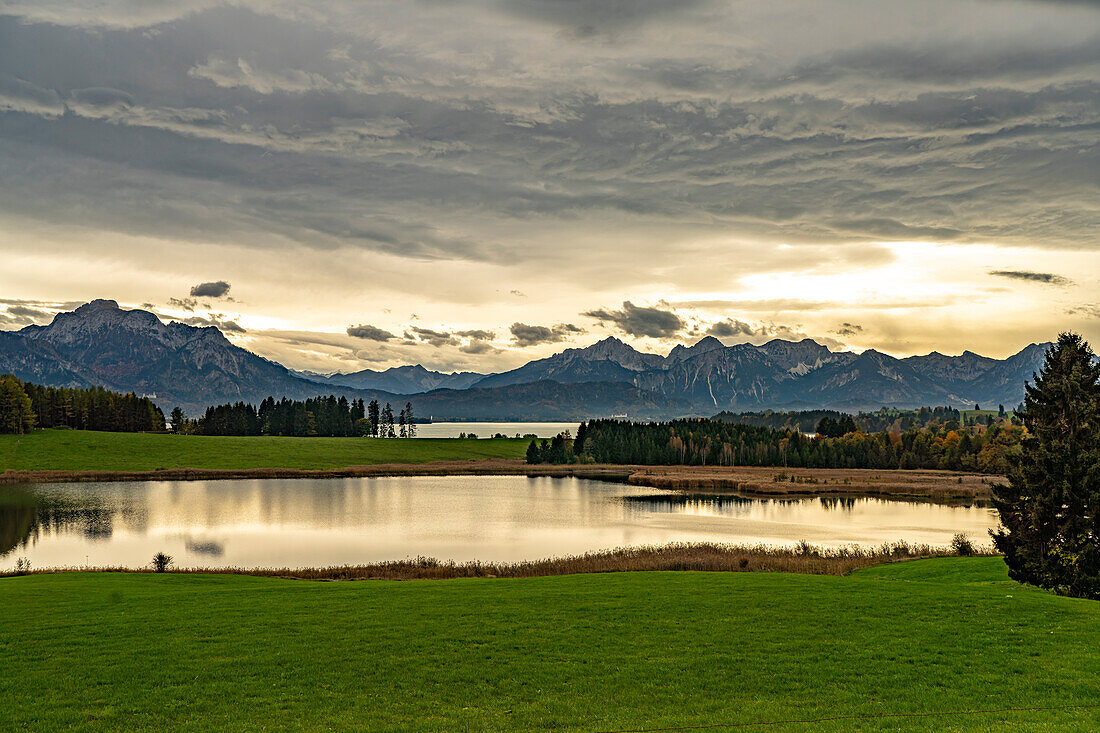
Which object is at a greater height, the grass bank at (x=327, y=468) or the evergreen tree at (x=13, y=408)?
the evergreen tree at (x=13, y=408)

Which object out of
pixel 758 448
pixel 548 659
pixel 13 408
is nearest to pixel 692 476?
pixel 758 448

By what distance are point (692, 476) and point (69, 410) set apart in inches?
5770

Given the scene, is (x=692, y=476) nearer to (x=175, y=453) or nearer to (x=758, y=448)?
(x=758, y=448)

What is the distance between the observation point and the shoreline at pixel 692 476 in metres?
116

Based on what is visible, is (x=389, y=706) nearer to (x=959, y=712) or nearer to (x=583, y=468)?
(x=959, y=712)

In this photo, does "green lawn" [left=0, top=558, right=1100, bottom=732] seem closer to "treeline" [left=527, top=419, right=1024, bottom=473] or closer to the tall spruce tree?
the tall spruce tree

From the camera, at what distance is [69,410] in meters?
164

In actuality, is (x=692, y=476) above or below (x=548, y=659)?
below

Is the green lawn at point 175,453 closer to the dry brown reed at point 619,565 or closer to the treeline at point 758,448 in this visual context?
the treeline at point 758,448

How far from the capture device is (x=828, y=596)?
27.6 metres

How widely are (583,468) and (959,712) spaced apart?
15123cm

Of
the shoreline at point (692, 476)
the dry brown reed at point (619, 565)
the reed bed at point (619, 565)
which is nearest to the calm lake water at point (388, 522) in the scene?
the reed bed at point (619, 565)

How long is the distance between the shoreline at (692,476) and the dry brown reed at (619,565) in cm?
6837

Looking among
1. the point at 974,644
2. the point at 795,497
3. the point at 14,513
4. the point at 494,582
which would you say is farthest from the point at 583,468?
the point at 974,644
